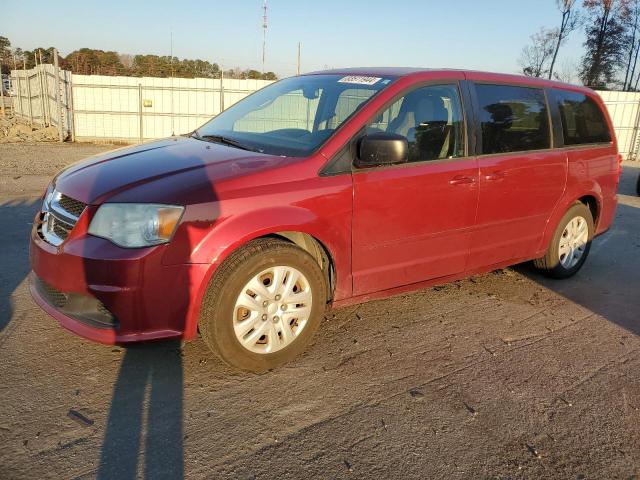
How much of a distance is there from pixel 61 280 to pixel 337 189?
5.44ft

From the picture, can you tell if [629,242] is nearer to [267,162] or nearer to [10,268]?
[267,162]

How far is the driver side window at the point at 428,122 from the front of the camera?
142 inches

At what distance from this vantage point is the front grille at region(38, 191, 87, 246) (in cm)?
293

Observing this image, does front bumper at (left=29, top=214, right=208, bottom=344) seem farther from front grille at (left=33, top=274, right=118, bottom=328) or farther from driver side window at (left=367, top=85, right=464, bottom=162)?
driver side window at (left=367, top=85, right=464, bottom=162)

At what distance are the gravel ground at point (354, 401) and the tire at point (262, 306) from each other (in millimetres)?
161

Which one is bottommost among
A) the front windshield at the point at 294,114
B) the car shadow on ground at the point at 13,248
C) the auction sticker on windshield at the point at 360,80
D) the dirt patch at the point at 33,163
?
the dirt patch at the point at 33,163

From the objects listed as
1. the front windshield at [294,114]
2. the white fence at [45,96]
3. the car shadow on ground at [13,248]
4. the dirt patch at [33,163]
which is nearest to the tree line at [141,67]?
the white fence at [45,96]

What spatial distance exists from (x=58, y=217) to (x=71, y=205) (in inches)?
5.1

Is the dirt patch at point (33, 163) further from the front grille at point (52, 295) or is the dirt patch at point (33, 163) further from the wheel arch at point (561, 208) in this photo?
the wheel arch at point (561, 208)

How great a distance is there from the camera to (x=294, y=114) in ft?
12.8

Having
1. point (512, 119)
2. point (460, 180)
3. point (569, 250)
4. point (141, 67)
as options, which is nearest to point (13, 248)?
point (460, 180)

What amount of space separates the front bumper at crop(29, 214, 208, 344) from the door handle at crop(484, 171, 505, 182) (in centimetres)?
232

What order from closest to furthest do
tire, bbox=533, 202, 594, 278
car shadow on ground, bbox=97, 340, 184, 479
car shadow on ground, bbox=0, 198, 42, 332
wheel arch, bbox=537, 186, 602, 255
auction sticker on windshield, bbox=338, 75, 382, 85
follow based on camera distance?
A: 1. car shadow on ground, bbox=97, 340, 184, 479
2. auction sticker on windshield, bbox=338, 75, 382, 85
3. car shadow on ground, bbox=0, 198, 42, 332
4. wheel arch, bbox=537, 186, 602, 255
5. tire, bbox=533, 202, 594, 278

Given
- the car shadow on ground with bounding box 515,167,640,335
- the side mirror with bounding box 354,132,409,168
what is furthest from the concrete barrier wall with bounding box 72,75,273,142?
the side mirror with bounding box 354,132,409,168
